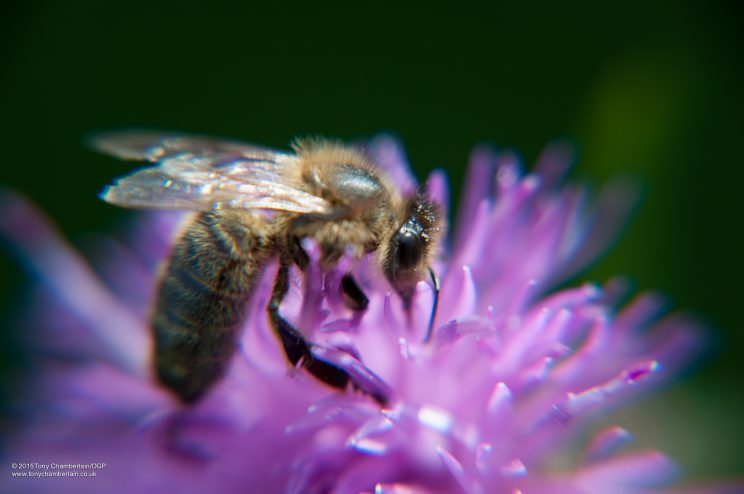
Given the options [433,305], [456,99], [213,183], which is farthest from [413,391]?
[456,99]

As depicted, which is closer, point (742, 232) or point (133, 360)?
point (133, 360)

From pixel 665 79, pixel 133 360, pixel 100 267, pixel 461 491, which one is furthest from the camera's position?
pixel 100 267

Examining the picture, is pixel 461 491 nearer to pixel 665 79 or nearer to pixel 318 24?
pixel 665 79

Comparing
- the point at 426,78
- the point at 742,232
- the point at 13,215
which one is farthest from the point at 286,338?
the point at 742,232

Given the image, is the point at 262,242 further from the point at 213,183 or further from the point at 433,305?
the point at 433,305

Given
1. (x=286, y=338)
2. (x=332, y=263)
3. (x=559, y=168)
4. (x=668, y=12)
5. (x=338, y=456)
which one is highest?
(x=668, y=12)
